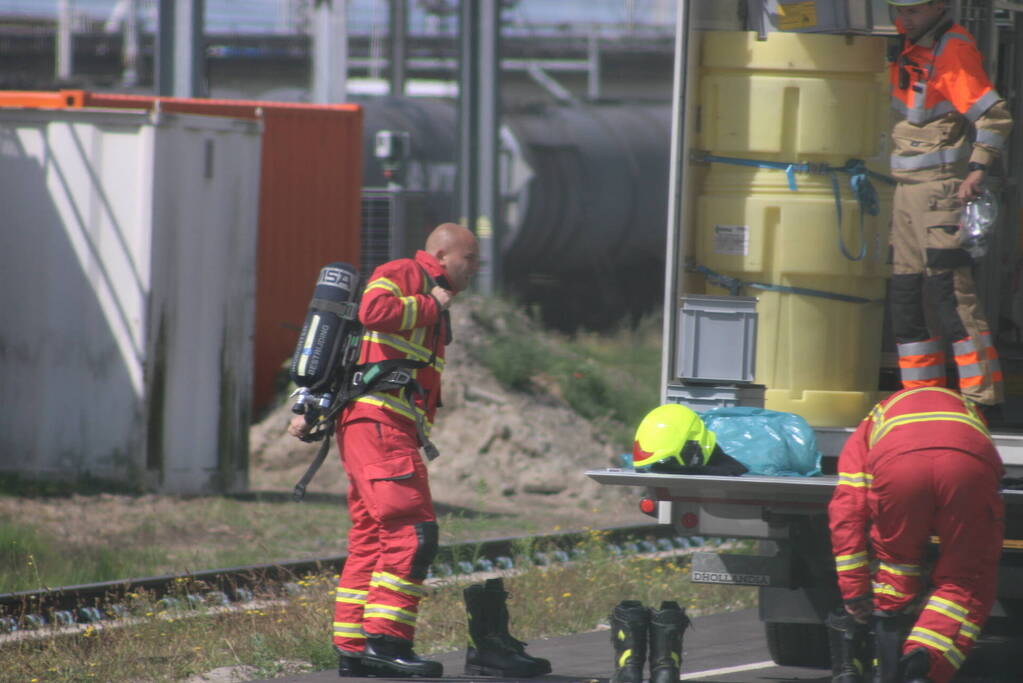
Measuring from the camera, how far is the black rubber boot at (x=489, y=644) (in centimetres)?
711

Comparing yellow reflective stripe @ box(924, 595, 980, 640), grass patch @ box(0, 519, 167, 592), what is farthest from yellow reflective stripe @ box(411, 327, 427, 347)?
grass patch @ box(0, 519, 167, 592)

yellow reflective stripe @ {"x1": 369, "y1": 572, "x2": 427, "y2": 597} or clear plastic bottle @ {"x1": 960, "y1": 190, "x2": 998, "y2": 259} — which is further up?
clear plastic bottle @ {"x1": 960, "y1": 190, "x2": 998, "y2": 259}

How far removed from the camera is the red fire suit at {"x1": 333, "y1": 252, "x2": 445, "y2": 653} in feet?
22.2

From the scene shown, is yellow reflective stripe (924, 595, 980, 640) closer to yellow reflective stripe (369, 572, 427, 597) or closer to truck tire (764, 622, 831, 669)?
truck tire (764, 622, 831, 669)

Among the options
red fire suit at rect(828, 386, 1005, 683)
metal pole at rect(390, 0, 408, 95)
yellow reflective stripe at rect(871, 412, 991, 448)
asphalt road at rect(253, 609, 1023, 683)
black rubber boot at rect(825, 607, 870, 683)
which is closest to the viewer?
red fire suit at rect(828, 386, 1005, 683)

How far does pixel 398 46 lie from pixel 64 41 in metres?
17.3

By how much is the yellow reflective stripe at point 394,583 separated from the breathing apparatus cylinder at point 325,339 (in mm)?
749

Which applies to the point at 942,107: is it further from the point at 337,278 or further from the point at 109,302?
the point at 109,302

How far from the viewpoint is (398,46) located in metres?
33.4

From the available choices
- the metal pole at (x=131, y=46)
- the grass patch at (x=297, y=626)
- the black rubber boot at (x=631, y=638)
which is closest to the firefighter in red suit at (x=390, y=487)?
the grass patch at (x=297, y=626)

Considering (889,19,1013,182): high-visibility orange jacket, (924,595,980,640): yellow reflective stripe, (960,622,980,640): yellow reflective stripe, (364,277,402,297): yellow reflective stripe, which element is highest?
(889,19,1013,182): high-visibility orange jacket

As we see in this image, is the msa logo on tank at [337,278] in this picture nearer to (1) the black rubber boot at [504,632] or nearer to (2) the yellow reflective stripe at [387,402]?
(2) the yellow reflective stripe at [387,402]

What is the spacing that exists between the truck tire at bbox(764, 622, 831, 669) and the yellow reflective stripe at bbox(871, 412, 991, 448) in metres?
1.85

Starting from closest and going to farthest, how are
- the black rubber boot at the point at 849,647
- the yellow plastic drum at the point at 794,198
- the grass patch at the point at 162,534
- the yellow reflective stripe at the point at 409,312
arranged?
1. the black rubber boot at the point at 849,647
2. the yellow reflective stripe at the point at 409,312
3. the yellow plastic drum at the point at 794,198
4. the grass patch at the point at 162,534
